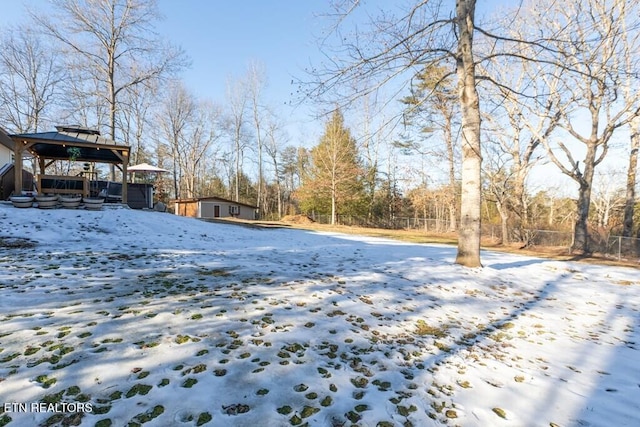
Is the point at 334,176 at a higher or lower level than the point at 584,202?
higher

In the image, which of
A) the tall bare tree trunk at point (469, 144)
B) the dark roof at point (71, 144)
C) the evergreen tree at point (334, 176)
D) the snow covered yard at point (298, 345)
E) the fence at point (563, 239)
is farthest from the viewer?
the evergreen tree at point (334, 176)

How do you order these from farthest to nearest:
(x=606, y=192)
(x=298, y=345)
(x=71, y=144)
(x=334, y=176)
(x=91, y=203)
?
(x=606, y=192), (x=334, y=176), (x=71, y=144), (x=91, y=203), (x=298, y=345)

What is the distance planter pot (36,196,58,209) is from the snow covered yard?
3.93 meters

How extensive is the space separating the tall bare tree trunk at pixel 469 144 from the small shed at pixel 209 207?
25323 mm

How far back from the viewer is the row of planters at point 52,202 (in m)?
8.92

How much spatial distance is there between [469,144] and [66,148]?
14.9 metres

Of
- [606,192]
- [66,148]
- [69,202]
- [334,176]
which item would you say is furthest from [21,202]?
[606,192]

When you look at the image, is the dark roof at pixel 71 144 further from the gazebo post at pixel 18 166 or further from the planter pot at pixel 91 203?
the planter pot at pixel 91 203

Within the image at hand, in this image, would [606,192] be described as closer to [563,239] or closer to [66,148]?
[563,239]

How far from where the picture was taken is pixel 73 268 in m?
4.89

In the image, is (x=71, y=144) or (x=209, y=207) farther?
(x=209, y=207)

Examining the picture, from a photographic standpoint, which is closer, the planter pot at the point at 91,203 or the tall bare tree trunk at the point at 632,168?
the planter pot at the point at 91,203

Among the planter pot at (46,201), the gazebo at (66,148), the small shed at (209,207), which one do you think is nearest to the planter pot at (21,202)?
the planter pot at (46,201)

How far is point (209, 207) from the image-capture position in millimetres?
28750
